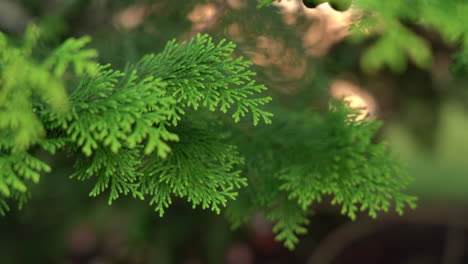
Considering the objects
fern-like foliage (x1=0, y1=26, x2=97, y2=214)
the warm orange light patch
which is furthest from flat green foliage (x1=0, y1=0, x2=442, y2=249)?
the warm orange light patch

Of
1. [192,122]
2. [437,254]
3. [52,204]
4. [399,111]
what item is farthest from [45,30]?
[437,254]

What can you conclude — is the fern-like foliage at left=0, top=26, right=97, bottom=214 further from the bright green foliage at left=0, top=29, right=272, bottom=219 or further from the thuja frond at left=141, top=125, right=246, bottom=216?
the thuja frond at left=141, top=125, right=246, bottom=216

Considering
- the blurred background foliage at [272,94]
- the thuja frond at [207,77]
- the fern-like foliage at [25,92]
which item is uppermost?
the fern-like foliage at [25,92]

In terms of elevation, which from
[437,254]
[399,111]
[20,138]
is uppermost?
[20,138]

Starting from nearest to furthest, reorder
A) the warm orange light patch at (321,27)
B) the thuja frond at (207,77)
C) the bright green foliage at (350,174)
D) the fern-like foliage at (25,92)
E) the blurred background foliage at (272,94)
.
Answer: the fern-like foliage at (25,92), the thuja frond at (207,77), the bright green foliage at (350,174), the blurred background foliage at (272,94), the warm orange light patch at (321,27)

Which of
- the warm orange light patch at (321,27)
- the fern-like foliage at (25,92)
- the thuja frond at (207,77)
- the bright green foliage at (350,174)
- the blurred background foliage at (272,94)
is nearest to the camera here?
the fern-like foliage at (25,92)

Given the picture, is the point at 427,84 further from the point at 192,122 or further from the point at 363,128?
the point at 192,122

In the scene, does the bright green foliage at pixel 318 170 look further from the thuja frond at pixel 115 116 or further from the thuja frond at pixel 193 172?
the thuja frond at pixel 115 116

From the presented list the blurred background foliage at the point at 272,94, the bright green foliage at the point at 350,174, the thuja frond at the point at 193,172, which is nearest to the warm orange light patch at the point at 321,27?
the blurred background foliage at the point at 272,94

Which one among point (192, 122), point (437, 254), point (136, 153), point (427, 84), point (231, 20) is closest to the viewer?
point (136, 153)
